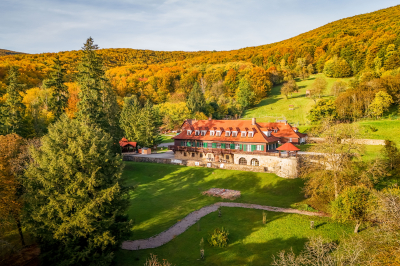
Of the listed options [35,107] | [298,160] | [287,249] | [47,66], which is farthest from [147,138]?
[47,66]

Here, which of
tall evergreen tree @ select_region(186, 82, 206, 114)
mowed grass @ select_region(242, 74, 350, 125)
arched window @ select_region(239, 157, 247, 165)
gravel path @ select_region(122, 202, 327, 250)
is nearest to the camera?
gravel path @ select_region(122, 202, 327, 250)

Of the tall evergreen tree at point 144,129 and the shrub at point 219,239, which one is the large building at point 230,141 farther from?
the shrub at point 219,239

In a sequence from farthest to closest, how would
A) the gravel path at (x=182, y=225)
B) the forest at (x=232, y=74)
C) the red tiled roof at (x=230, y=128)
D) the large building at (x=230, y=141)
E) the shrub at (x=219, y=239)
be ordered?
the forest at (x=232, y=74), the red tiled roof at (x=230, y=128), the large building at (x=230, y=141), the gravel path at (x=182, y=225), the shrub at (x=219, y=239)

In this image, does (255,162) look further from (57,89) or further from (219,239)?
(57,89)

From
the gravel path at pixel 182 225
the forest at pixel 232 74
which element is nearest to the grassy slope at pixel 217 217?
the gravel path at pixel 182 225

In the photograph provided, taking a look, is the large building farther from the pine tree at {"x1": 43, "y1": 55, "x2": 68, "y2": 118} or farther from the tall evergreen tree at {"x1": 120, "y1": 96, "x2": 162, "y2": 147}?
the pine tree at {"x1": 43, "y1": 55, "x2": 68, "y2": 118}

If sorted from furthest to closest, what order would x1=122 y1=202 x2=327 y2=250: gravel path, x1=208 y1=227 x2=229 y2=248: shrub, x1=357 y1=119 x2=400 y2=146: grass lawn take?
x1=357 y1=119 x2=400 y2=146: grass lawn < x1=122 y1=202 x2=327 y2=250: gravel path < x1=208 y1=227 x2=229 y2=248: shrub

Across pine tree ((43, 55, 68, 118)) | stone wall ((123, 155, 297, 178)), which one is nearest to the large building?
stone wall ((123, 155, 297, 178))
